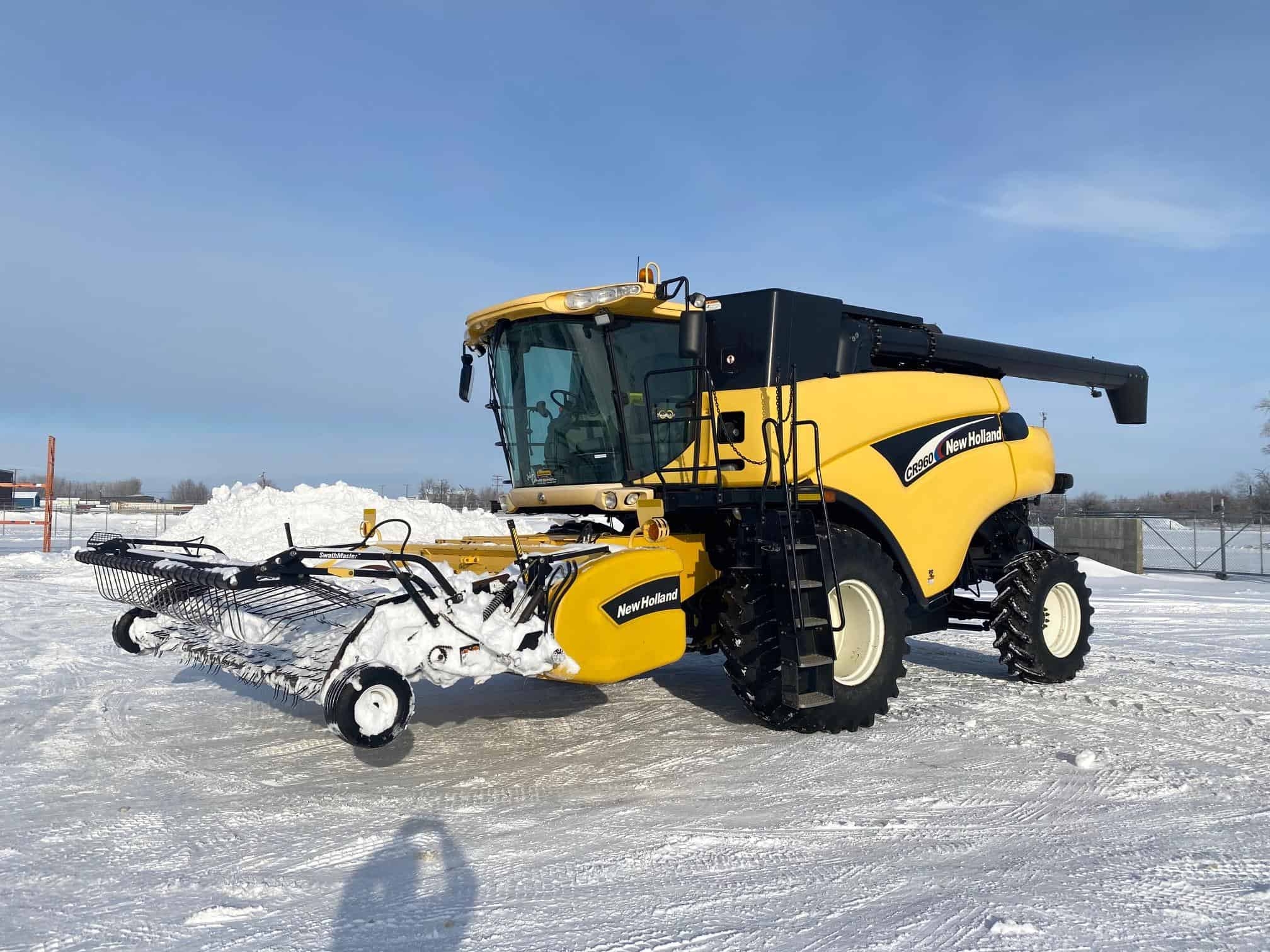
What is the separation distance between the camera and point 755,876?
3.64m

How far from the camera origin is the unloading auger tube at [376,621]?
14.2ft

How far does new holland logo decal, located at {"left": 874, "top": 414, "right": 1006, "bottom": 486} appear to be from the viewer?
6.65 m

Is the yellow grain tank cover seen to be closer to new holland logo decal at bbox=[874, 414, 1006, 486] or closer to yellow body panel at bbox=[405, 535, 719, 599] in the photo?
yellow body panel at bbox=[405, 535, 719, 599]

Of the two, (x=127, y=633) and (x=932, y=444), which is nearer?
(x=127, y=633)

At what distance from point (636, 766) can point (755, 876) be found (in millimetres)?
1619

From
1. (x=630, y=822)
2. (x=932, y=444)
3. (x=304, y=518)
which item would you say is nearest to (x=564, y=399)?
(x=932, y=444)

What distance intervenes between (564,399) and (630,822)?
3.20m

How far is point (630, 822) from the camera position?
4.27 m

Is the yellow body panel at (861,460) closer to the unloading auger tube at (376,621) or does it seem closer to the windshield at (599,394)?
the windshield at (599,394)

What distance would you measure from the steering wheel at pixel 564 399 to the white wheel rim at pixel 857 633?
2240 millimetres

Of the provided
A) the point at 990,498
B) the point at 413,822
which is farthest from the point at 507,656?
the point at 990,498

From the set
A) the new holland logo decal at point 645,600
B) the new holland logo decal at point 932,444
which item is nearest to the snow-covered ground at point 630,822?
the new holland logo decal at point 645,600

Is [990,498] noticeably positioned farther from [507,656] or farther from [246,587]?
[246,587]

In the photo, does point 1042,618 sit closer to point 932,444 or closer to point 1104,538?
point 932,444
